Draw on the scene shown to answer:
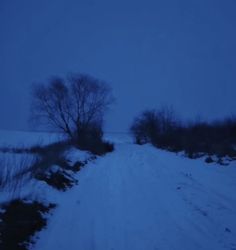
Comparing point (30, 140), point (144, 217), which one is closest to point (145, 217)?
point (144, 217)

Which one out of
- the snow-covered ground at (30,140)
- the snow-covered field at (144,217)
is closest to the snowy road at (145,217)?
the snow-covered field at (144,217)

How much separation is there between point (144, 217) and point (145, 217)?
0.02 m

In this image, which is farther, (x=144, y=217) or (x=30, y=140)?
(x=30, y=140)

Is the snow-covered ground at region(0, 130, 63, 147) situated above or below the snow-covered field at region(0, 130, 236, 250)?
above

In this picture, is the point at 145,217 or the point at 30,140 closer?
the point at 145,217

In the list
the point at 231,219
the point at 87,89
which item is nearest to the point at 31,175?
the point at 231,219

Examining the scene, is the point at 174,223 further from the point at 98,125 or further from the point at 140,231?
the point at 98,125

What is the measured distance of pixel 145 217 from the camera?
501 cm

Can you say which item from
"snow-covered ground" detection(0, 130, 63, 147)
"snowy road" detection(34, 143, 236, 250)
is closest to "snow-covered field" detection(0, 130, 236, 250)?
"snowy road" detection(34, 143, 236, 250)

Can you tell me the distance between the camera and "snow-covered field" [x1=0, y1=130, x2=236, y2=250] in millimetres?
3957

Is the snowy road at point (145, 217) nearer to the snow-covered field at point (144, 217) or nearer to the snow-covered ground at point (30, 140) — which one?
the snow-covered field at point (144, 217)

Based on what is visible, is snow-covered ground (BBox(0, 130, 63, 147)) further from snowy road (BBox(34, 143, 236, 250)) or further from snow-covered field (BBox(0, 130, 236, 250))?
snowy road (BBox(34, 143, 236, 250))

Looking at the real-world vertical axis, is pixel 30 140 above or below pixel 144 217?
above

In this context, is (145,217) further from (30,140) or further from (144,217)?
(30,140)
